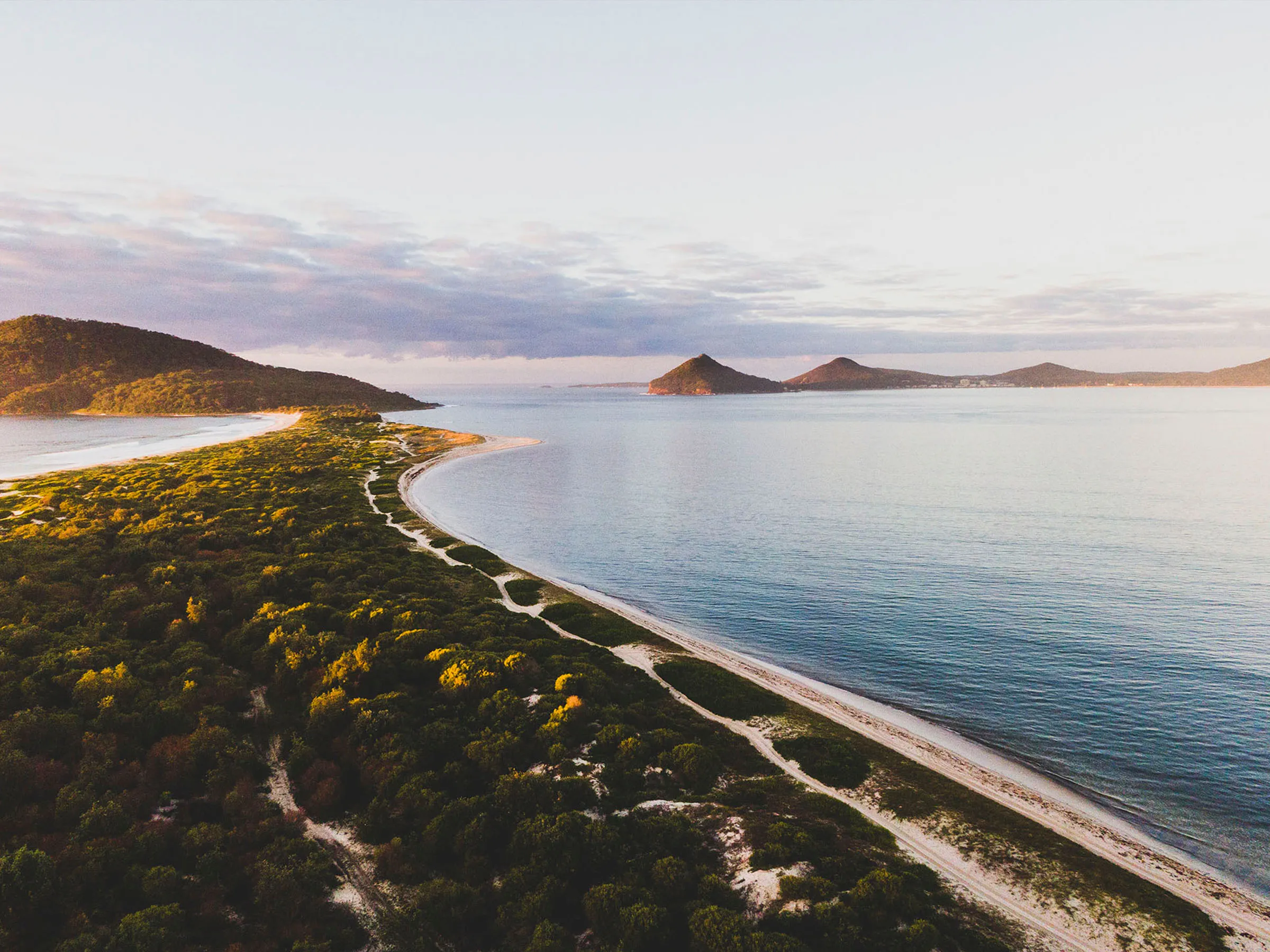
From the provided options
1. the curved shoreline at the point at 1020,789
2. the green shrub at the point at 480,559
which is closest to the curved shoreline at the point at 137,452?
the green shrub at the point at 480,559

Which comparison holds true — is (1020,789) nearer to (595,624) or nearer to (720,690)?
(720,690)

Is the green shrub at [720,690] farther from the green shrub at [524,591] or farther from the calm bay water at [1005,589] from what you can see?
the green shrub at [524,591]

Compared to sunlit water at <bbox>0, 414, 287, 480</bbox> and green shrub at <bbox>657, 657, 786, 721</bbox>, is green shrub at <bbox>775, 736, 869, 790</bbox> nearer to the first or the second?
green shrub at <bbox>657, 657, 786, 721</bbox>

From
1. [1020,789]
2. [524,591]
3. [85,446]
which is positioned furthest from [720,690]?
[85,446]

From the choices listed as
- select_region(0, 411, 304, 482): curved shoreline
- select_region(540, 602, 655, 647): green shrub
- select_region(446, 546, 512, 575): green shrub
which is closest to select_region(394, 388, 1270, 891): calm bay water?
select_region(446, 546, 512, 575): green shrub

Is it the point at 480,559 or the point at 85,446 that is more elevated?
the point at 85,446

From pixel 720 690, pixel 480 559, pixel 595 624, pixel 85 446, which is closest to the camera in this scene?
pixel 720 690

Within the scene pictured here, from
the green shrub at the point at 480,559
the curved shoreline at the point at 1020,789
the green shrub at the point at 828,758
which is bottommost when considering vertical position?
the curved shoreline at the point at 1020,789
